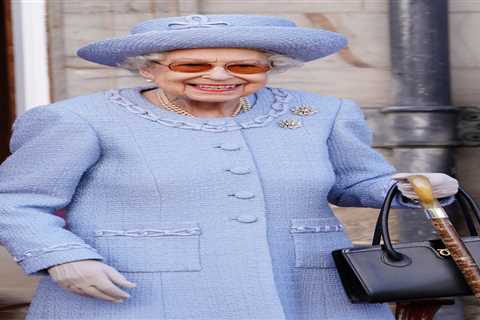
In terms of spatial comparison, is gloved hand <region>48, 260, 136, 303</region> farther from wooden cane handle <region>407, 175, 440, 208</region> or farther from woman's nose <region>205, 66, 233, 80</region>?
wooden cane handle <region>407, 175, 440, 208</region>

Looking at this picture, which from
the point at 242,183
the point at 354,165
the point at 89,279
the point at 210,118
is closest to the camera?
the point at 89,279

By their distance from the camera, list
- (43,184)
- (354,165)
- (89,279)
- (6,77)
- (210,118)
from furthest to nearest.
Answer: (6,77) → (354,165) → (210,118) → (43,184) → (89,279)

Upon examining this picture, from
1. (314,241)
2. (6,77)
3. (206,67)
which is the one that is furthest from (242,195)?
(6,77)

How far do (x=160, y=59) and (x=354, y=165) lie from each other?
2.13 feet

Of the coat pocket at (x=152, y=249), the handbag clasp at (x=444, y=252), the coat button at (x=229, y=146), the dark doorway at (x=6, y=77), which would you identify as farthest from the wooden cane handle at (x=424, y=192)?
the dark doorway at (x=6, y=77)

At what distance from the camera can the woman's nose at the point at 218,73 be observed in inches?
134

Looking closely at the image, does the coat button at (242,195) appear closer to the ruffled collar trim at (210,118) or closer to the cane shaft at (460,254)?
the ruffled collar trim at (210,118)

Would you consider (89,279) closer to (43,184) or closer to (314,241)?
(43,184)

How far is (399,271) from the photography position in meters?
3.38

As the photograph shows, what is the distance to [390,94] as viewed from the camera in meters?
6.18

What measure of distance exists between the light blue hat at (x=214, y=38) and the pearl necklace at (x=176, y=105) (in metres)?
0.14

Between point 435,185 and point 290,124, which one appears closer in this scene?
point 435,185

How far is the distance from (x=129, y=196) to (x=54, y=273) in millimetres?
311

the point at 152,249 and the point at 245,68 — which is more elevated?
the point at 245,68
